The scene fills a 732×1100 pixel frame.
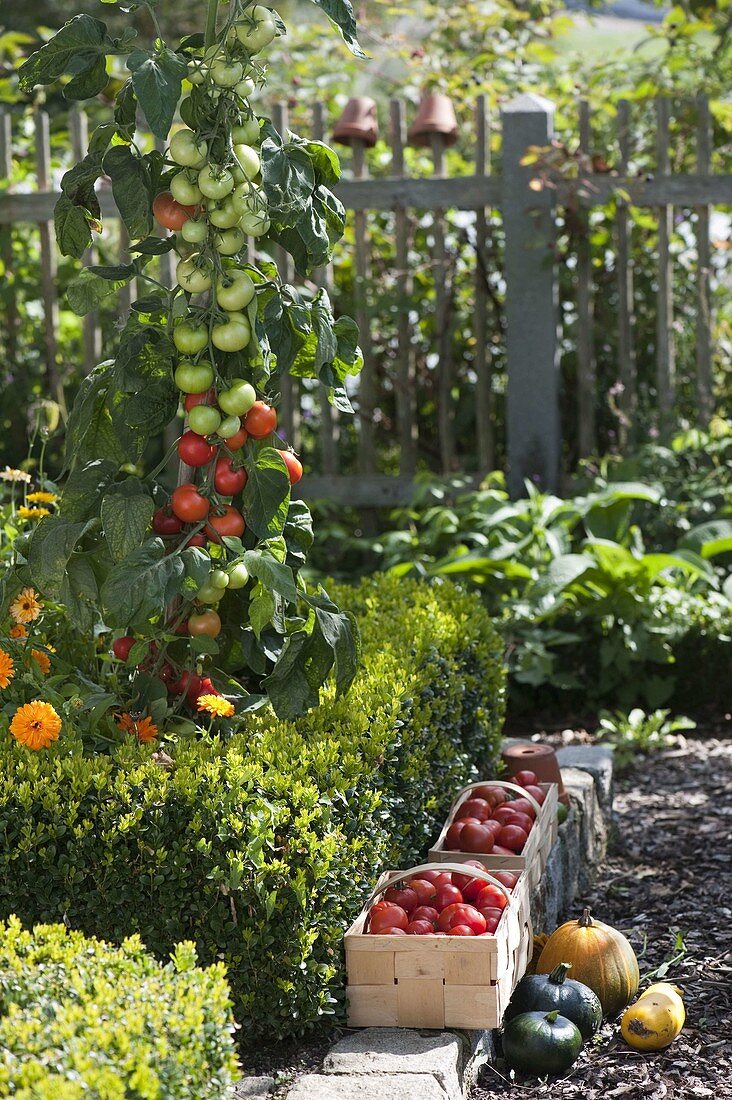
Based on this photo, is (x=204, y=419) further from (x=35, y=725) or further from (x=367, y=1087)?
(x=367, y=1087)

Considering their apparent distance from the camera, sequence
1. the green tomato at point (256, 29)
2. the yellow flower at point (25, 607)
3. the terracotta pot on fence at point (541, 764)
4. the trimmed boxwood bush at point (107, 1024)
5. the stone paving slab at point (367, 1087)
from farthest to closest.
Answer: the terracotta pot on fence at point (541, 764) → the yellow flower at point (25, 607) → the green tomato at point (256, 29) → the stone paving slab at point (367, 1087) → the trimmed boxwood bush at point (107, 1024)

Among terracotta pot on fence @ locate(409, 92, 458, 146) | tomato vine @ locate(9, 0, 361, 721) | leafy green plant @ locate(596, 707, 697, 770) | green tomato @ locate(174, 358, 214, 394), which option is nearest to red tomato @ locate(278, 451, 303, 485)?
tomato vine @ locate(9, 0, 361, 721)

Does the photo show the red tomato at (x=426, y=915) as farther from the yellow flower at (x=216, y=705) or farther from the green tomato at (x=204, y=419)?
the green tomato at (x=204, y=419)

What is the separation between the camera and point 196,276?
99.7 inches

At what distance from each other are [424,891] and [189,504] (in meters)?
0.98

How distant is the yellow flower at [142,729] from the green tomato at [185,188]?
1102mm

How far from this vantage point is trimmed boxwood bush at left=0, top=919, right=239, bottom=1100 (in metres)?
1.66

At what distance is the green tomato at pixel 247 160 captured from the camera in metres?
2.51

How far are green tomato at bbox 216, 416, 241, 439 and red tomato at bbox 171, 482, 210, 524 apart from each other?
0.13 meters

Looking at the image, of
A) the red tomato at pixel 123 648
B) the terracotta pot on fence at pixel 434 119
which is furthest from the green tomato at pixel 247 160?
the terracotta pot on fence at pixel 434 119

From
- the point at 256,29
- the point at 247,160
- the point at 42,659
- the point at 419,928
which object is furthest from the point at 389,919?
the point at 256,29

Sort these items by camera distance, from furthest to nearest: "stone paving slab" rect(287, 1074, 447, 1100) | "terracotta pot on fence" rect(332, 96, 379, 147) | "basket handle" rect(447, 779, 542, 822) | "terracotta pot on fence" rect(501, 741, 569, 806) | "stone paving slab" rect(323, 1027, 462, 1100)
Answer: "terracotta pot on fence" rect(332, 96, 379, 147) → "terracotta pot on fence" rect(501, 741, 569, 806) → "basket handle" rect(447, 779, 542, 822) → "stone paving slab" rect(323, 1027, 462, 1100) → "stone paving slab" rect(287, 1074, 447, 1100)

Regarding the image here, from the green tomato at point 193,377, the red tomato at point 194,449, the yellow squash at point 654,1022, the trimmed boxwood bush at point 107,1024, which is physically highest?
the green tomato at point 193,377

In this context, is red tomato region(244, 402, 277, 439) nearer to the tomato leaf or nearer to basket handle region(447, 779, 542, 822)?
the tomato leaf
